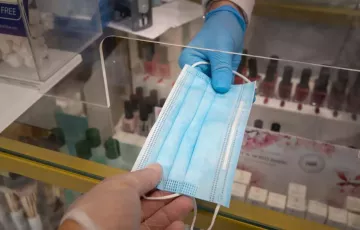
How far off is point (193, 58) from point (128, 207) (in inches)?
14.0

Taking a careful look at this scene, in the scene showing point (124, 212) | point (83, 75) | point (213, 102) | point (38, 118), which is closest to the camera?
point (124, 212)

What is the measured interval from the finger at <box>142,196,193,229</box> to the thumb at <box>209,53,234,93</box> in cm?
23

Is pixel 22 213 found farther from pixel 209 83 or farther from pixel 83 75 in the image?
pixel 209 83

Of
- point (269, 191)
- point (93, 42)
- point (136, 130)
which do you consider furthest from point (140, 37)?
point (269, 191)

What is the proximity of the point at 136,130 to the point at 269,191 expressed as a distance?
0.31m

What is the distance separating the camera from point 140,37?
93 centimetres

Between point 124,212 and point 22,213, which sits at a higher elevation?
point 124,212

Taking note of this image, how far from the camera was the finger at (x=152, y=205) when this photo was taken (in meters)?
0.51

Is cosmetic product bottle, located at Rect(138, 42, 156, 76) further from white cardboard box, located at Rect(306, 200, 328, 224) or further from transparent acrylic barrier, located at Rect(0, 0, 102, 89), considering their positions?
white cardboard box, located at Rect(306, 200, 328, 224)

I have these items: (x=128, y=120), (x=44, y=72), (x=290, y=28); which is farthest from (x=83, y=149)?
(x=290, y=28)

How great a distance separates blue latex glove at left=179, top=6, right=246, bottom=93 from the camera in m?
0.66

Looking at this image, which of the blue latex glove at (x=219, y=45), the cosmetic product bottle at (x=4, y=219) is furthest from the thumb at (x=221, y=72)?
the cosmetic product bottle at (x=4, y=219)

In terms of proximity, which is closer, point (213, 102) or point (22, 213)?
point (213, 102)

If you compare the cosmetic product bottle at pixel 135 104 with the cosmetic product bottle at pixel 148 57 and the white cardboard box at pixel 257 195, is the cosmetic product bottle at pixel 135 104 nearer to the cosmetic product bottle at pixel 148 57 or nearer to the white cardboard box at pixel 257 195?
the cosmetic product bottle at pixel 148 57
